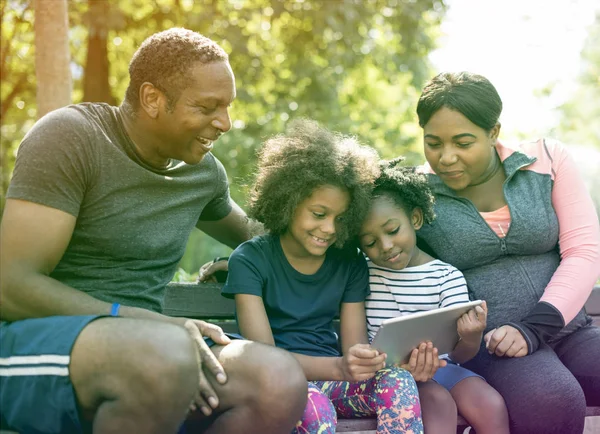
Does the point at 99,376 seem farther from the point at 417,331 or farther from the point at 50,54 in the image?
the point at 50,54

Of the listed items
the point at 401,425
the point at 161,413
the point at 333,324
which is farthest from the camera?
the point at 333,324

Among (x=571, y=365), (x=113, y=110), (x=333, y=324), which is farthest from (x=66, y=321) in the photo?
(x=571, y=365)

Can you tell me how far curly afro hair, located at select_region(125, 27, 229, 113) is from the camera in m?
2.86

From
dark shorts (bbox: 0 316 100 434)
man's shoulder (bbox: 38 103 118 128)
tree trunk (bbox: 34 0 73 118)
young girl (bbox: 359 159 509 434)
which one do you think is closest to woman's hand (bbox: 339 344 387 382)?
young girl (bbox: 359 159 509 434)

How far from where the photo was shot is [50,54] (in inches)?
165

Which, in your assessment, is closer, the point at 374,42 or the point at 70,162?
the point at 70,162

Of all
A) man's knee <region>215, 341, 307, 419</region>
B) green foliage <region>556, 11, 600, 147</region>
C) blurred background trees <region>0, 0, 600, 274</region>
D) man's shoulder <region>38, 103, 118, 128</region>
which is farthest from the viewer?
green foliage <region>556, 11, 600, 147</region>

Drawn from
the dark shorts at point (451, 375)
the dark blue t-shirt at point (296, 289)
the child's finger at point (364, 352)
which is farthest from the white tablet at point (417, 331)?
the dark blue t-shirt at point (296, 289)

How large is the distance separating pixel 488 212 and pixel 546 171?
0.32 meters

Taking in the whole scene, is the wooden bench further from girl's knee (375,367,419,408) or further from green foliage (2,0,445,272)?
green foliage (2,0,445,272)

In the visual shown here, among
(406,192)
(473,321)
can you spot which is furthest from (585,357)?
(406,192)

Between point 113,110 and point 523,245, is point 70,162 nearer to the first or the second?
point 113,110

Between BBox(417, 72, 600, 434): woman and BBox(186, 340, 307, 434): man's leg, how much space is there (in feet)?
3.50

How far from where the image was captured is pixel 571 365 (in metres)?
3.31
